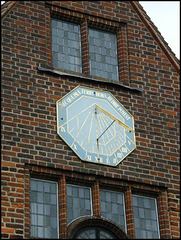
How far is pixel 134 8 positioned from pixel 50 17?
8.63ft

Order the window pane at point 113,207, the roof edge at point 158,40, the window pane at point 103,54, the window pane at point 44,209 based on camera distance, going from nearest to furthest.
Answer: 1. the window pane at point 44,209
2. the window pane at point 113,207
3. the window pane at point 103,54
4. the roof edge at point 158,40

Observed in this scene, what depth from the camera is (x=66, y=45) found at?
28625 millimetres

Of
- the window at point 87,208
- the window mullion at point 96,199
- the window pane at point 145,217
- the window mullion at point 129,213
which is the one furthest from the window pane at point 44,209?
the window pane at point 145,217

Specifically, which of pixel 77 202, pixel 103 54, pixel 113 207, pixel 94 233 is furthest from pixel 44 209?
pixel 103 54

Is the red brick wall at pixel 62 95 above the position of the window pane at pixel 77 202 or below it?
above

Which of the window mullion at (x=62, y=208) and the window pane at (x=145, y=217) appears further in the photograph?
the window pane at (x=145, y=217)

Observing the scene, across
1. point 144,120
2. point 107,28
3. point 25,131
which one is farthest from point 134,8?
point 25,131

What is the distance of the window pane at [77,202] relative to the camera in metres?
25.9

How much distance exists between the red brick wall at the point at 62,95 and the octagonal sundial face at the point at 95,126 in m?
0.18

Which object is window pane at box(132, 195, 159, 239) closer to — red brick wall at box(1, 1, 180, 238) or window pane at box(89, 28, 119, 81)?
red brick wall at box(1, 1, 180, 238)

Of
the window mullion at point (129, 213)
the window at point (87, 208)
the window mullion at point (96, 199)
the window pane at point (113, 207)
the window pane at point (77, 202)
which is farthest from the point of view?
the window pane at point (113, 207)

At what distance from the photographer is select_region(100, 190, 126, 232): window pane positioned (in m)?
26.3

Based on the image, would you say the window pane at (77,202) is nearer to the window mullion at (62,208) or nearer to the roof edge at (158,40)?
the window mullion at (62,208)

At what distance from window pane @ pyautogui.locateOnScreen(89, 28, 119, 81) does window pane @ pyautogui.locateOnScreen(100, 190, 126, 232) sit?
353 centimetres
